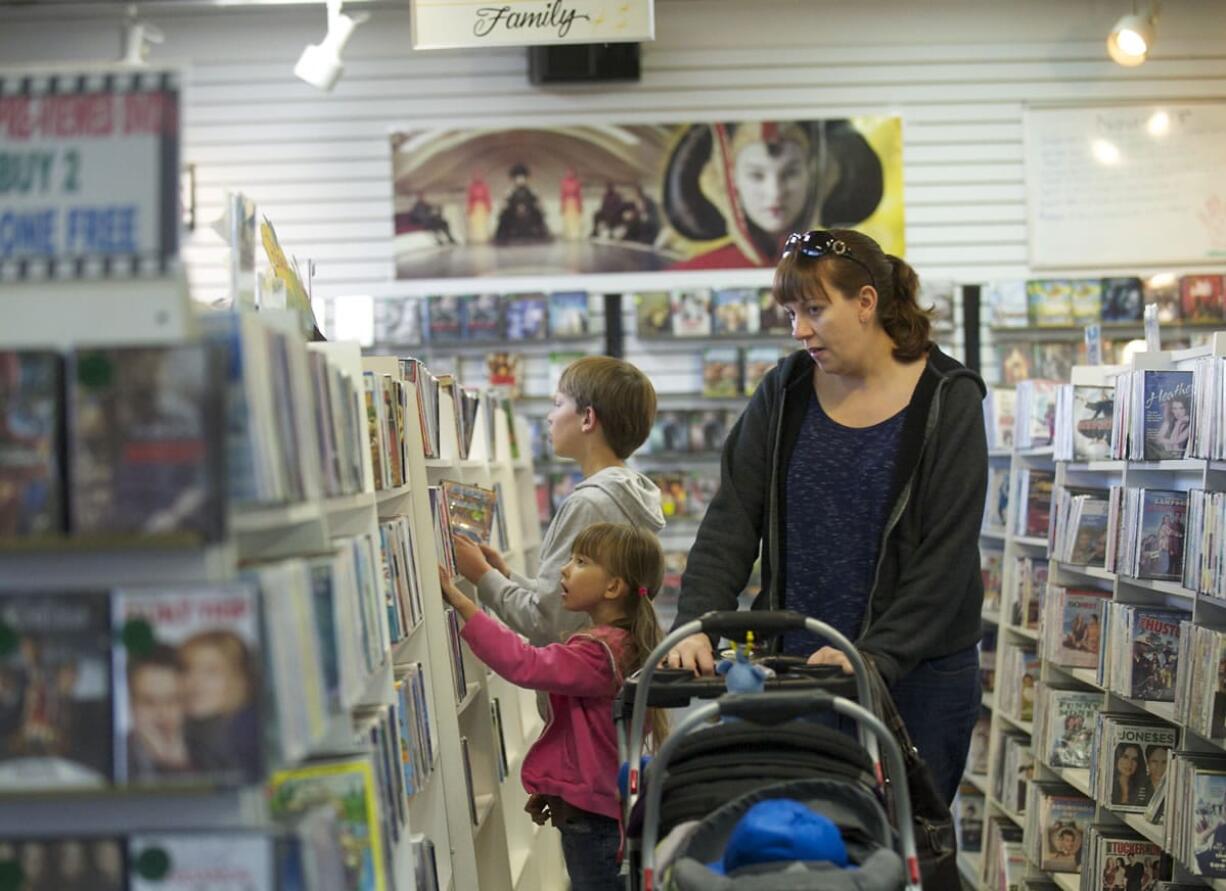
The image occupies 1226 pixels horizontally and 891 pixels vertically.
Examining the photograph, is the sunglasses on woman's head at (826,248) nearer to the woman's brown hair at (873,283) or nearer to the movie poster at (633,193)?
the woman's brown hair at (873,283)

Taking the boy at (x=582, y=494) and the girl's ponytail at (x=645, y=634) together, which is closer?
the girl's ponytail at (x=645, y=634)

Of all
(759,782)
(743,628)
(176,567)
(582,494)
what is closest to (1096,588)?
(582,494)

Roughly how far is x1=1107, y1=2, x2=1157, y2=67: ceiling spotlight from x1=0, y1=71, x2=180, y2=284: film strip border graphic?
6135 millimetres

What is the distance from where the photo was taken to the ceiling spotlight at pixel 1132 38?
6777 millimetres

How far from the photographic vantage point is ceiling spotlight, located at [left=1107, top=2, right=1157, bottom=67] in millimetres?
6777

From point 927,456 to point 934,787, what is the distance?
0.64 meters

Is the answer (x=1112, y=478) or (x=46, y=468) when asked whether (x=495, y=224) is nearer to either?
(x=1112, y=478)

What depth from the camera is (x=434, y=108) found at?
300 inches

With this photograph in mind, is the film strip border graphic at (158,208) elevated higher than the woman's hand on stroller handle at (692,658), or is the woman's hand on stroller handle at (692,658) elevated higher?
the film strip border graphic at (158,208)

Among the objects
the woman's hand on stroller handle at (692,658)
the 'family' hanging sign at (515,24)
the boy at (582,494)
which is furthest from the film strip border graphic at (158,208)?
the 'family' hanging sign at (515,24)

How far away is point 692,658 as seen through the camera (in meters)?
2.51

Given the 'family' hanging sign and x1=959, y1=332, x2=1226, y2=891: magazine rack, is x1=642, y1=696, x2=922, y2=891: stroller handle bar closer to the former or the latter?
x1=959, y1=332, x2=1226, y2=891: magazine rack

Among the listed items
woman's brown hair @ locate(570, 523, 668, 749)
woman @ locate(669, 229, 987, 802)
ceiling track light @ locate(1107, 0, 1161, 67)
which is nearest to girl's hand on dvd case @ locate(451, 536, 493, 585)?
woman's brown hair @ locate(570, 523, 668, 749)

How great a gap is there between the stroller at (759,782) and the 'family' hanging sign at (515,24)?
3.03m
